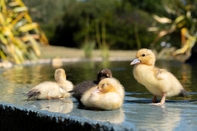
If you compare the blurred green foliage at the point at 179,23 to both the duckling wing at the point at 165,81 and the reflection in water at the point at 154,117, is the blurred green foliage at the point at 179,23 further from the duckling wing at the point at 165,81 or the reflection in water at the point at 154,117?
the reflection in water at the point at 154,117

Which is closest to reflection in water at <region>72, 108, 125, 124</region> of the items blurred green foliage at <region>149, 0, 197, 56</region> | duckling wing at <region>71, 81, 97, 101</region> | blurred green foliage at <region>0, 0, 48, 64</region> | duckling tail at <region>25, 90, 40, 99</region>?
duckling wing at <region>71, 81, 97, 101</region>

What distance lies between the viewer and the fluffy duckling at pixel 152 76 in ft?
20.3

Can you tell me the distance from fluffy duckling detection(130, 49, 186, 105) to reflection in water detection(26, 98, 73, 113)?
2.98 feet

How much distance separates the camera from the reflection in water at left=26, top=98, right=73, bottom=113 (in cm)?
561

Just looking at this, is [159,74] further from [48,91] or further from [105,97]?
[48,91]

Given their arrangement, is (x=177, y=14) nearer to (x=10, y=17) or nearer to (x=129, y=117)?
(x=10, y=17)

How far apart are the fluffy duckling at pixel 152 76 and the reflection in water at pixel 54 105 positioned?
0.91 metres

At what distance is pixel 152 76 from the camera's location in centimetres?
618

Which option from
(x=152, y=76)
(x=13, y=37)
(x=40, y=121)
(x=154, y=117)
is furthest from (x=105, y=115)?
(x=13, y=37)

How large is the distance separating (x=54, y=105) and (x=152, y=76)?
46.9 inches

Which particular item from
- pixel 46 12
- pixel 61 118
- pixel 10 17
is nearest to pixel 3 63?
pixel 10 17

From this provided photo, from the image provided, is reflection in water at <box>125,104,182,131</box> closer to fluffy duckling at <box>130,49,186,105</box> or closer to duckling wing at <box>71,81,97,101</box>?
fluffy duckling at <box>130,49,186,105</box>

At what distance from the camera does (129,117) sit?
5.00 metres

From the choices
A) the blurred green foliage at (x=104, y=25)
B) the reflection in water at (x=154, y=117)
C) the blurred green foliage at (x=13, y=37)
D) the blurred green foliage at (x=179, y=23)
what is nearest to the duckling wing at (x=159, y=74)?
the reflection in water at (x=154, y=117)
